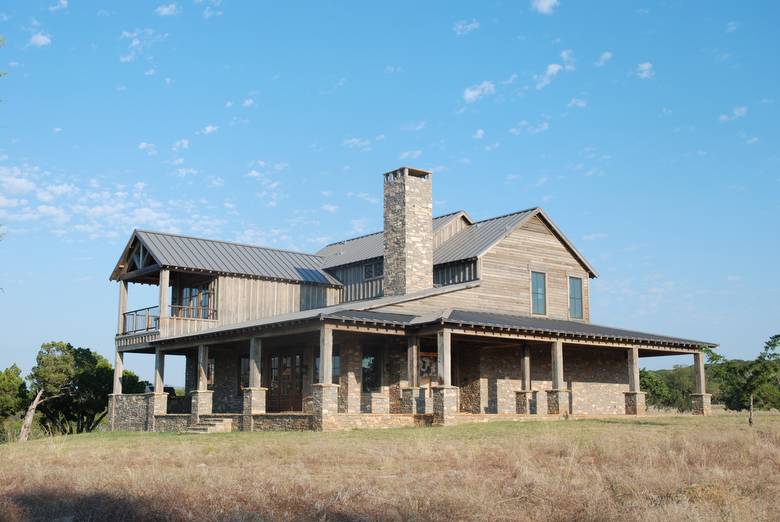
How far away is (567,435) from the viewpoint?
65.7ft

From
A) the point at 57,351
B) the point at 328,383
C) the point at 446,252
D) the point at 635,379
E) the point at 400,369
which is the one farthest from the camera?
the point at 57,351

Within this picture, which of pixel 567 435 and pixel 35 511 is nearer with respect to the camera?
pixel 35 511

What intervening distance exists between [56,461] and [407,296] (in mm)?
15363

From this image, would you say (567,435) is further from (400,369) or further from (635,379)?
(635,379)

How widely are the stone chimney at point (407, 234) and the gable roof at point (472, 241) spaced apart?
1688mm

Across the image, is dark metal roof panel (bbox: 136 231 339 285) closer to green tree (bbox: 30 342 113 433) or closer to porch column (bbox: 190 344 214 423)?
porch column (bbox: 190 344 214 423)

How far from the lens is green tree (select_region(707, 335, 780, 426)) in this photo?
26922 millimetres

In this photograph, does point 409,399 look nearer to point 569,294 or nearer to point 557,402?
point 557,402

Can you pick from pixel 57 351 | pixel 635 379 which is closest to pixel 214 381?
pixel 57 351

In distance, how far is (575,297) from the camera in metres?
36.6

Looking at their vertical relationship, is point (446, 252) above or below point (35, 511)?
above

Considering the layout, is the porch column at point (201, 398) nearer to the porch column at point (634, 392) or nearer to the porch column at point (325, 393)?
the porch column at point (325, 393)

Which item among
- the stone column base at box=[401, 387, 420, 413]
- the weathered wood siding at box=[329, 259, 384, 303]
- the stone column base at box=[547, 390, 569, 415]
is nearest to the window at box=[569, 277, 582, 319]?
the stone column base at box=[547, 390, 569, 415]

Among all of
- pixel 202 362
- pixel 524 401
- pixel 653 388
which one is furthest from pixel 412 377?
pixel 653 388
